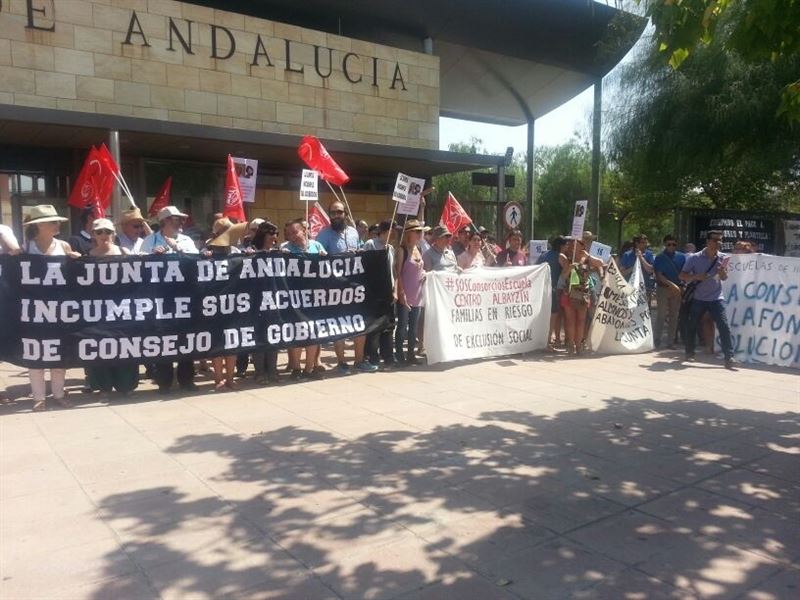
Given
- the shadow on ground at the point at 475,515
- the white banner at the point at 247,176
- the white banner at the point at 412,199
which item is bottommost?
the shadow on ground at the point at 475,515

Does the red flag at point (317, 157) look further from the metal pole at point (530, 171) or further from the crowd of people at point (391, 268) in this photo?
the metal pole at point (530, 171)

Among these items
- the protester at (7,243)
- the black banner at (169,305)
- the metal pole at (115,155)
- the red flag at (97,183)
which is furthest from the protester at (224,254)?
the metal pole at (115,155)

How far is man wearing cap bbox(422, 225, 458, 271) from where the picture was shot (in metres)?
9.46

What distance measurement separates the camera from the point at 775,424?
6.41m

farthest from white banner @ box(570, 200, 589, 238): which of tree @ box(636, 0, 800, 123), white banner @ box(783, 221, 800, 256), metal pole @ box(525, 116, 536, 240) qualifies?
metal pole @ box(525, 116, 536, 240)

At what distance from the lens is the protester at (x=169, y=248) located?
7.35 m

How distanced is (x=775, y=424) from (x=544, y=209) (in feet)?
128

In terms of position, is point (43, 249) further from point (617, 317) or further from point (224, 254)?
point (617, 317)

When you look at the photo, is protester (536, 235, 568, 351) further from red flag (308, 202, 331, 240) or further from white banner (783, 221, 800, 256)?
white banner (783, 221, 800, 256)

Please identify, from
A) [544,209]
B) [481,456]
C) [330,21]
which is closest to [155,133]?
[330,21]

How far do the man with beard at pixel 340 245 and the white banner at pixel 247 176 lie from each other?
2.30 meters

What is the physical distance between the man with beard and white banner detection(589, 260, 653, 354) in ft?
12.0

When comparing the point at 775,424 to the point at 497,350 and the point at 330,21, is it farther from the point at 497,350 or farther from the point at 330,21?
the point at 330,21

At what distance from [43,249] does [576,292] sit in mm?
6873
